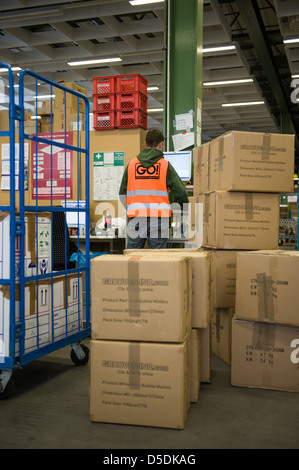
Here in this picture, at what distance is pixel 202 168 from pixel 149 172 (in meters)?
0.49

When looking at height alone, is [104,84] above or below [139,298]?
above

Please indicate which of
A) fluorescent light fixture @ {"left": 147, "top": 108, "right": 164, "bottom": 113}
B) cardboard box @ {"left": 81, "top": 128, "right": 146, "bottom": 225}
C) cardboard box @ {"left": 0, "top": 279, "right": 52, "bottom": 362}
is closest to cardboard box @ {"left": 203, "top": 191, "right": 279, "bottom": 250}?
cardboard box @ {"left": 0, "top": 279, "right": 52, "bottom": 362}

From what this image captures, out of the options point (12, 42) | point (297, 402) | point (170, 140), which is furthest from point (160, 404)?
point (12, 42)

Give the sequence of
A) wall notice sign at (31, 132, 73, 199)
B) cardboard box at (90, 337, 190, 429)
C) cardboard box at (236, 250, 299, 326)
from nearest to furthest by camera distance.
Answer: cardboard box at (90, 337, 190, 429) → cardboard box at (236, 250, 299, 326) → wall notice sign at (31, 132, 73, 199)

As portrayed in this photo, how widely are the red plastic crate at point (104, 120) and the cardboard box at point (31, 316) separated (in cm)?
281

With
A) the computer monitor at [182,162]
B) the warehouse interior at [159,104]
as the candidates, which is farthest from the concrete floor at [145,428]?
the computer monitor at [182,162]

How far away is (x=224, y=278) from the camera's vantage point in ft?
10.4

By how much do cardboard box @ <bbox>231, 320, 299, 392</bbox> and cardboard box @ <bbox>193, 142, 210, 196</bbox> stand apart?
114 cm

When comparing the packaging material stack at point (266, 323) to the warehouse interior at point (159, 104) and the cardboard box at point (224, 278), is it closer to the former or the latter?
the warehouse interior at point (159, 104)

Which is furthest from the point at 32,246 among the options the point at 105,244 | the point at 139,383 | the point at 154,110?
the point at 154,110

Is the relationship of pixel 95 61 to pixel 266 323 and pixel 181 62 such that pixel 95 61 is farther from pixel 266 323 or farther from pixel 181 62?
pixel 266 323

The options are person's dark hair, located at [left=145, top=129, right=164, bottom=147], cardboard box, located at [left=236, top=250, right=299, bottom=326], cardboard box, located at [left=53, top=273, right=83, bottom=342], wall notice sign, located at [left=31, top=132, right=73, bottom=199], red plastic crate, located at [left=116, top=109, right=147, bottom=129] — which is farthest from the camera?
red plastic crate, located at [left=116, top=109, right=147, bottom=129]

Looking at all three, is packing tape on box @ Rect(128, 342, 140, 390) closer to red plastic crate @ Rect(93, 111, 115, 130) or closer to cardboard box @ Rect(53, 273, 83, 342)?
cardboard box @ Rect(53, 273, 83, 342)

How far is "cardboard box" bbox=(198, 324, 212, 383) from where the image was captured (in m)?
2.71
